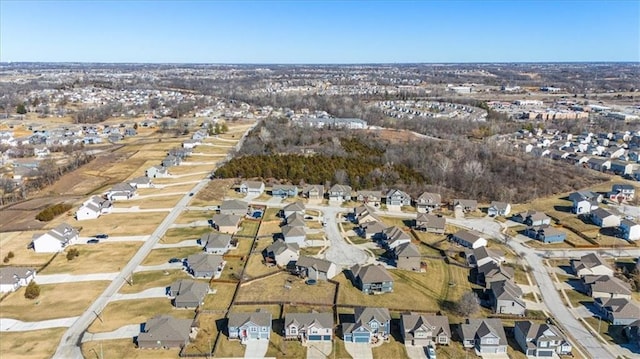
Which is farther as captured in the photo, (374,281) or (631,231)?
(631,231)

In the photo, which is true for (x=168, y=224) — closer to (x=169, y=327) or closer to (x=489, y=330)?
(x=169, y=327)

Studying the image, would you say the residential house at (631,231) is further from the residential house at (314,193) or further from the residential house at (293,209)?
the residential house at (293,209)

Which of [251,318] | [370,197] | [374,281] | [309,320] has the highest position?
[251,318]

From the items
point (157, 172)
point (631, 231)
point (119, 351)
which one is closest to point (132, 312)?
point (119, 351)

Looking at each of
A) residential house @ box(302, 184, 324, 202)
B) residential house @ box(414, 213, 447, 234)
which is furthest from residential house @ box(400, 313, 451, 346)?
residential house @ box(302, 184, 324, 202)

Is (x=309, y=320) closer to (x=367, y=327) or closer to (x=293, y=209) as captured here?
(x=367, y=327)

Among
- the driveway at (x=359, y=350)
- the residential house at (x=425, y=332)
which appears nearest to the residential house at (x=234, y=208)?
the driveway at (x=359, y=350)

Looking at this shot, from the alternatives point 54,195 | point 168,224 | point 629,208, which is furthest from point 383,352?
point 54,195
